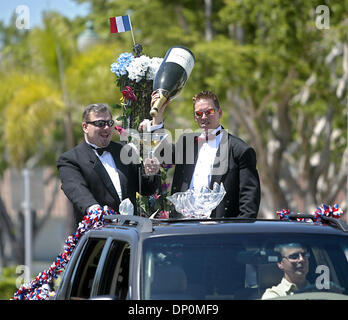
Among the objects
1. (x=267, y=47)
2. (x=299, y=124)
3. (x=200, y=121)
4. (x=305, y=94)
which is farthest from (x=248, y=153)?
(x=299, y=124)

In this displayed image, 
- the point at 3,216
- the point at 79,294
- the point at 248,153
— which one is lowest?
the point at 3,216

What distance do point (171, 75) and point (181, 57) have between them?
0.18m

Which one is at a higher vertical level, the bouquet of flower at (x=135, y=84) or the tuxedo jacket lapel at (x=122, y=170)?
the bouquet of flower at (x=135, y=84)

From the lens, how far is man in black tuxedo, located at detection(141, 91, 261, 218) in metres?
6.70

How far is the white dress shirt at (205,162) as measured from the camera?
21.9 feet

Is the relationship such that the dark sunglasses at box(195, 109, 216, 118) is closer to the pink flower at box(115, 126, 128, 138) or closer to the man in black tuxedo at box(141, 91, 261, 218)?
the man in black tuxedo at box(141, 91, 261, 218)

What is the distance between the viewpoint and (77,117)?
2634cm

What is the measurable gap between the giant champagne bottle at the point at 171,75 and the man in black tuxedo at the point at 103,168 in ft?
1.51

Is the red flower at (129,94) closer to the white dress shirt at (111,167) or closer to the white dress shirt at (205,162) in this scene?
the white dress shirt at (111,167)

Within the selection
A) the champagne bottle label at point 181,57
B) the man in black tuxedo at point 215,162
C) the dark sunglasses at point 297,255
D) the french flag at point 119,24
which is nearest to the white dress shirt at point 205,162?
the man in black tuxedo at point 215,162

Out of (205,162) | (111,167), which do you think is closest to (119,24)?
(111,167)

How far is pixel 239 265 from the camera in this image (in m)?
4.55

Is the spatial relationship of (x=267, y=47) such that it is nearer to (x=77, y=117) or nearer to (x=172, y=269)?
(x=77, y=117)
